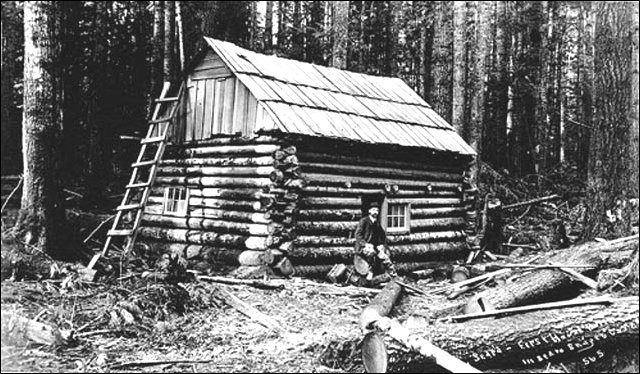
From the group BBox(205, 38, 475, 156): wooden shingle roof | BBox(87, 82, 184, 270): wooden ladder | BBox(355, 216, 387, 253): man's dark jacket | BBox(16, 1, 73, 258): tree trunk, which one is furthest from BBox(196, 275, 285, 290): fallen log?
BBox(205, 38, 475, 156): wooden shingle roof

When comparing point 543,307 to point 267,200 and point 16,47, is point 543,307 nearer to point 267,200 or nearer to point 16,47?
point 267,200

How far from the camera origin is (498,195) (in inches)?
973

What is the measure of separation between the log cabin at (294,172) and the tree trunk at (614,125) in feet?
17.3

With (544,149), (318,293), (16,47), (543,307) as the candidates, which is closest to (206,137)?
(318,293)

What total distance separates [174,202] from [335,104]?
15.4ft

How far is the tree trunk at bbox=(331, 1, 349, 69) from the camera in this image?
23.0 metres

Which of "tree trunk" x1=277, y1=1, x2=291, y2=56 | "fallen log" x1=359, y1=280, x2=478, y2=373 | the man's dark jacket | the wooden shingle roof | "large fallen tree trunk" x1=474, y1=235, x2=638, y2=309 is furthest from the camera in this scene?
Answer: "tree trunk" x1=277, y1=1, x2=291, y2=56

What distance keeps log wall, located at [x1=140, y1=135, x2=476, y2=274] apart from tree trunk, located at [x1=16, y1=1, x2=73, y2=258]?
3.58 m

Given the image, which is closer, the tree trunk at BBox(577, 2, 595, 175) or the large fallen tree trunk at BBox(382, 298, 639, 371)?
the large fallen tree trunk at BBox(382, 298, 639, 371)

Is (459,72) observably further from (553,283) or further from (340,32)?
(553,283)

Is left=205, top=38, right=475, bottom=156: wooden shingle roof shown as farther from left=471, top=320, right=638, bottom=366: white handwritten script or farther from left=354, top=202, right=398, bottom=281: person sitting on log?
left=471, top=320, right=638, bottom=366: white handwritten script

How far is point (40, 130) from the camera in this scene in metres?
11.1

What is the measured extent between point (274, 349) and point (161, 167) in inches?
353

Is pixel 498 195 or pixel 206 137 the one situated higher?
pixel 206 137
